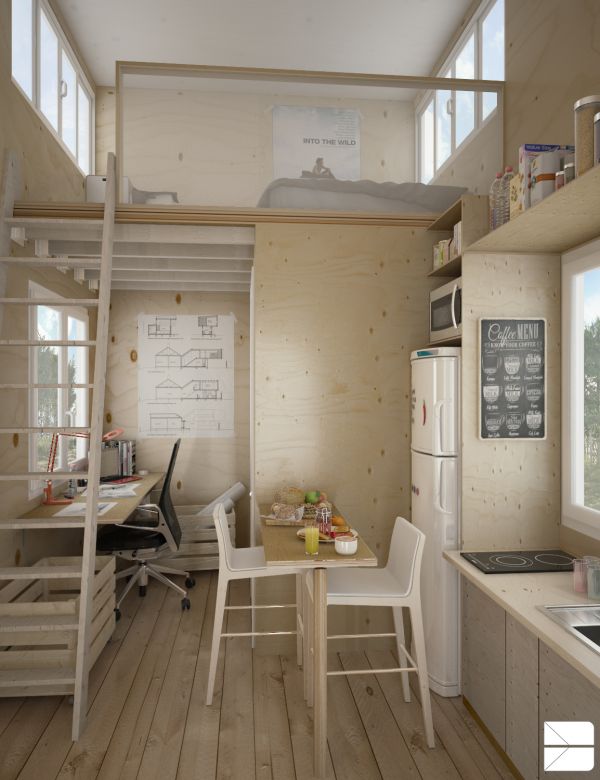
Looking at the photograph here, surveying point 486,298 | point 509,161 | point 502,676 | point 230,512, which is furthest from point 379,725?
point 509,161

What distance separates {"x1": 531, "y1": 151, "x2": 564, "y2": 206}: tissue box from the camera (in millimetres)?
1972

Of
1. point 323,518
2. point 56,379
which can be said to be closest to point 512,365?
point 323,518

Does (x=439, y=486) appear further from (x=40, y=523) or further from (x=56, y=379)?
(x=56, y=379)

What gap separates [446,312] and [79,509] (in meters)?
2.47

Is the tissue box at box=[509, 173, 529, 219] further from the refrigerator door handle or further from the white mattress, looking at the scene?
the refrigerator door handle

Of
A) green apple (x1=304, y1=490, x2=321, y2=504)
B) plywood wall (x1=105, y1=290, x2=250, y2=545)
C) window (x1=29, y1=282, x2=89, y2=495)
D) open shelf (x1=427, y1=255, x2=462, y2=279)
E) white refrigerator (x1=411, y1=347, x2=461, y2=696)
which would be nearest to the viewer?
white refrigerator (x1=411, y1=347, x2=461, y2=696)

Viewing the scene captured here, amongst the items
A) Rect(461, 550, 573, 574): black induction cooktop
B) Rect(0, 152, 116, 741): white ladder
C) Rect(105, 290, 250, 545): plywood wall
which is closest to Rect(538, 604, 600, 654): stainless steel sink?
Rect(461, 550, 573, 574): black induction cooktop

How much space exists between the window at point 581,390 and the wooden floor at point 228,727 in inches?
41.9

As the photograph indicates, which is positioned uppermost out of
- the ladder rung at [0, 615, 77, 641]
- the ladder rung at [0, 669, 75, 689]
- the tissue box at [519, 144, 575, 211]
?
the tissue box at [519, 144, 575, 211]

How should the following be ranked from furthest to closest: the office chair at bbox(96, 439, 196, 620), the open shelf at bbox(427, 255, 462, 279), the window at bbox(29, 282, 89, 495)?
the office chair at bbox(96, 439, 196, 620) → the window at bbox(29, 282, 89, 495) → the open shelf at bbox(427, 255, 462, 279)

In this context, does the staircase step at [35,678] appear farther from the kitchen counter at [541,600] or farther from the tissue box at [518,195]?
the tissue box at [518,195]

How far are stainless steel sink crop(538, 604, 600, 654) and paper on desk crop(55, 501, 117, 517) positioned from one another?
250 cm

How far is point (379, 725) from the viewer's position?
2434 millimetres

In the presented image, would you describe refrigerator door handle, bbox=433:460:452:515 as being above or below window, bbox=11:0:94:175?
below
